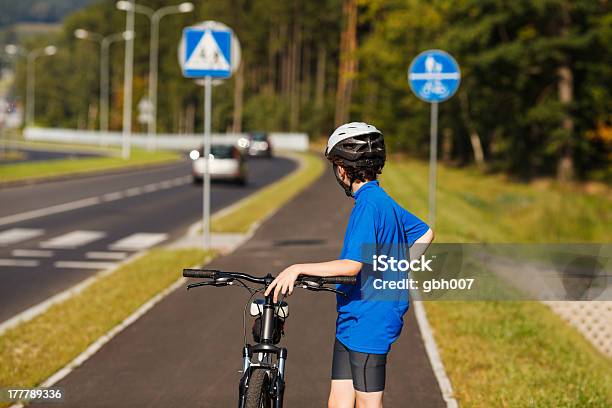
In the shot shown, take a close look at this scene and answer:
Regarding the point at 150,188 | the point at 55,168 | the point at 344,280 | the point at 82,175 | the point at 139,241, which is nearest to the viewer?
the point at 344,280

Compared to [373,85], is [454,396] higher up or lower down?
lower down

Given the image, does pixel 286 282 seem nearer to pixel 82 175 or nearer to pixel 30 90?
pixel 82 175

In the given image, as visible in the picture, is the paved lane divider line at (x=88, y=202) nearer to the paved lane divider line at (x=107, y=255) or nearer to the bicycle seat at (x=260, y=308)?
the paved lane divider line at (x=107, y=255)

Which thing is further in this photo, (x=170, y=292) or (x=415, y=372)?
(x=170, y=292)

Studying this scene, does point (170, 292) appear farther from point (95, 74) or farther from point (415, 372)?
point (95, 74)

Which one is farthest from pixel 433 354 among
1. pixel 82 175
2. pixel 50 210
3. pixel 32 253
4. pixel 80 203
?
pixel 82 175

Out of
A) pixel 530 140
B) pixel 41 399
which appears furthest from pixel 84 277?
pixel 530 140

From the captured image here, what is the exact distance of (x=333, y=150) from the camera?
3889 mm

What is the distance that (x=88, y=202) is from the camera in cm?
2403

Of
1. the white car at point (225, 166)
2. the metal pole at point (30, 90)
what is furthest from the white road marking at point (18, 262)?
the metal pole at point (30, 90)

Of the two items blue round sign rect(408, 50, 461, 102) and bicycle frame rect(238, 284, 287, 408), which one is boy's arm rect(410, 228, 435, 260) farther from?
blue round sign rect(408, 50, 461, 102)

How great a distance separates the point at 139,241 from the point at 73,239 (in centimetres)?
120

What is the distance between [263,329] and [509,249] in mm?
13612

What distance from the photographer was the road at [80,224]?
12.2m
